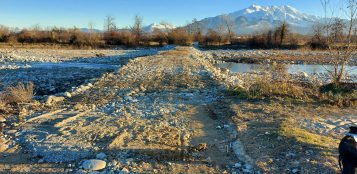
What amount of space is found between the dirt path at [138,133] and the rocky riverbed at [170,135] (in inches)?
0.6

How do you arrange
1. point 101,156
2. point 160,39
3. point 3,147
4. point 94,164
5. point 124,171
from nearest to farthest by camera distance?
point 124,171, point 94,164, point 101,156, point 3,147, point 160,39

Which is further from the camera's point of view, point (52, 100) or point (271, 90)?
point (271, 90)

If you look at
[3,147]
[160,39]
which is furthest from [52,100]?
[160,39]

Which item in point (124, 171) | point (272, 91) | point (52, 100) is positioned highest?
point (272, 91)

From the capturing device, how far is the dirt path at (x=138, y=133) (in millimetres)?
5547

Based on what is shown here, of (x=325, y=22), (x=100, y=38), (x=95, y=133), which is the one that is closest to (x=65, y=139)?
(x=95, y=133)

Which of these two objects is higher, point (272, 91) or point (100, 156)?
point (272, 91)

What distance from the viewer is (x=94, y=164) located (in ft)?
17.5

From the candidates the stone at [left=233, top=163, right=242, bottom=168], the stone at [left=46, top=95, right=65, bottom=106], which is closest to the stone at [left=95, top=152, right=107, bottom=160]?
the stone at [left=233, top=163, right=242, bottom=168]

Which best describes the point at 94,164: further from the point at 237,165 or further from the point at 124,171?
the point at 237,165

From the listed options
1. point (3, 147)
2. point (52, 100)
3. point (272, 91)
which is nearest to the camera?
point (3, 147)

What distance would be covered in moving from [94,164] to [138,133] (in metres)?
1.56

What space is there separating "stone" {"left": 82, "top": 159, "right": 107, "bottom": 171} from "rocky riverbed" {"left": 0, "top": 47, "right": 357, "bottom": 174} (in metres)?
0.02

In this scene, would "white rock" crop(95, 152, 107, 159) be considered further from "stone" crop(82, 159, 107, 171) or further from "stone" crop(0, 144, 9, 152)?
"stone" crop(0, 144, 9, 152)
